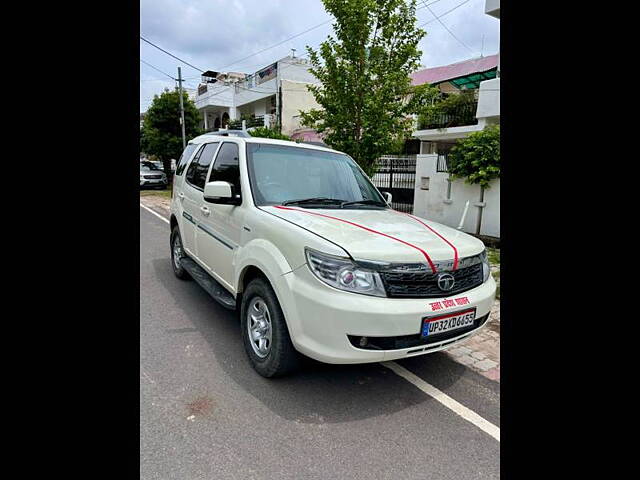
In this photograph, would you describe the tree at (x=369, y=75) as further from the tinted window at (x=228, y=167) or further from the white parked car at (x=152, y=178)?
the white parked car at (x=152, y=178)

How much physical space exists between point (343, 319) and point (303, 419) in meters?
0.74

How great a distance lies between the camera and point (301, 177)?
387cm

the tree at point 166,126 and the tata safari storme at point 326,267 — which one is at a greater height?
the tree at point 166,126

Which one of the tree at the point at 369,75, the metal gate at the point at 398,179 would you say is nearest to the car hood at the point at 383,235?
the tree at the point at 369,75

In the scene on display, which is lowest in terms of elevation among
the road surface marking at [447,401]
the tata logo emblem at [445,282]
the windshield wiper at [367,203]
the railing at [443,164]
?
the road surface marking at [447,401]

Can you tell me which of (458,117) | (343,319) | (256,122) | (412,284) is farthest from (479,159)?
(256,122)

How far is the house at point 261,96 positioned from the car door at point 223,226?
1541cm

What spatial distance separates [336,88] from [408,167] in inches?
256

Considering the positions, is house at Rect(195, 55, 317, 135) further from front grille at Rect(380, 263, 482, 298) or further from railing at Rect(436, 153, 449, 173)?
front grille at Rect(380, 263, 482, 298)

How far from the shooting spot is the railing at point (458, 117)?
1538 cm

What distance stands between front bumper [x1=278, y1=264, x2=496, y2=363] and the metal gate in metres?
10.7
